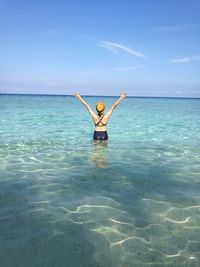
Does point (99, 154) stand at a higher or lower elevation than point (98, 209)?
higher

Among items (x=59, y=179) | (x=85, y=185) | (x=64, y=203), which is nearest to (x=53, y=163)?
(x=59, y=179)

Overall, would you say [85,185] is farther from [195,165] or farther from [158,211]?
[195,165]

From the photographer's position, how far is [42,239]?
445 centimetres

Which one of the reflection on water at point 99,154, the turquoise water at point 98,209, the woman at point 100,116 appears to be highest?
the woman at point 100,116

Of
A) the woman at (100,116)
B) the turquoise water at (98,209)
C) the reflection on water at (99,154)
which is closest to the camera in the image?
the turquoise water at (98,209)

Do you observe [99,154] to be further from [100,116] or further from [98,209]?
[98,209]

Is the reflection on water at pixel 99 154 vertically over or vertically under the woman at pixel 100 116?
under

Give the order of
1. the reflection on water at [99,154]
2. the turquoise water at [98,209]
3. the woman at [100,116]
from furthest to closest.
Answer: the woman at [100,116]
the reflection on water at [99,154]
the turquoise water at [98,209]

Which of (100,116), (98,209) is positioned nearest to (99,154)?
(100,116)

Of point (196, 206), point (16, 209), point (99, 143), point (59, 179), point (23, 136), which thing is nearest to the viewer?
point (16, 209)

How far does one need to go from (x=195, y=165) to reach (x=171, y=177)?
174cm

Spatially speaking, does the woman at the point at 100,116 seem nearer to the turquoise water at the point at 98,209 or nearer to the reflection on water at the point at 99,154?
the reflection on water at the point at 99,154

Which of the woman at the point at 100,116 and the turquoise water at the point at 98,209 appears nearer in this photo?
the turquoise water at the point at 98,209

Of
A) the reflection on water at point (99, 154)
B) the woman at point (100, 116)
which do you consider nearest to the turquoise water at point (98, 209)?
the reflection on water at point (99, 154)
